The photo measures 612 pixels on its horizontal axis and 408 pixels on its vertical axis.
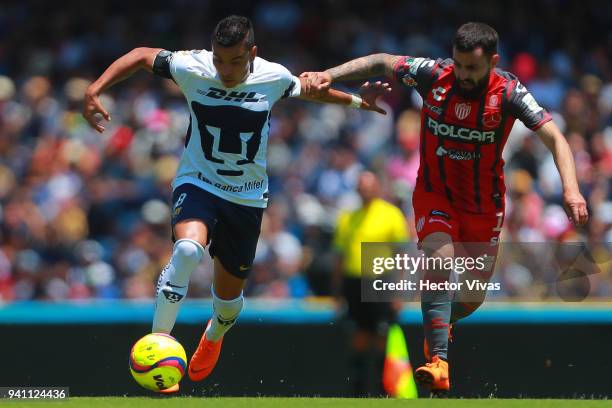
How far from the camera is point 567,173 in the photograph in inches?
317

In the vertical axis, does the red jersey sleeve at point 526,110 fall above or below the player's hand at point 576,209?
above

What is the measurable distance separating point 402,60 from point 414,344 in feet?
8.35

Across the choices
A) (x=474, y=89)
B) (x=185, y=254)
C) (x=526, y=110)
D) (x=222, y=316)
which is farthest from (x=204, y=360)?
(x=526, y=110)

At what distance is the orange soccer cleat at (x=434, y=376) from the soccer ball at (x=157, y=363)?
4.88 ft

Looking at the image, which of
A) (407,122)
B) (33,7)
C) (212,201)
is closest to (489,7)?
(407,122)

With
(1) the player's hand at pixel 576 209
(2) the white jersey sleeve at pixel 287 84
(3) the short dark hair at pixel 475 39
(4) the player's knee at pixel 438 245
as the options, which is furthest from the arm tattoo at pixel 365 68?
(1) the player's hand at pixel 576 209

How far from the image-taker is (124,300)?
1359 centimetres

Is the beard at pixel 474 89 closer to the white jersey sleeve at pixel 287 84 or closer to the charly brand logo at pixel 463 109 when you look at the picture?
the charly brand logo at pixel 463 109

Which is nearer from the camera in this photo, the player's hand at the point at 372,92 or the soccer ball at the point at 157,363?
the soccer ball at the point at 157,363

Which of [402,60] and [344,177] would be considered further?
[344,177]

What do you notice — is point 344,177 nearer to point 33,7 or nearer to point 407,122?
point 407,122

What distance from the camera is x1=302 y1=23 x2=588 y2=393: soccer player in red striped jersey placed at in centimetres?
826

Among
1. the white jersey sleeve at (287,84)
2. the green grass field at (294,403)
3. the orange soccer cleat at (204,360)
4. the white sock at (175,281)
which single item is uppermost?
the white jersey sleeve at (287,84)

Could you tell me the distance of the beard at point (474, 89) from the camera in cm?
842
